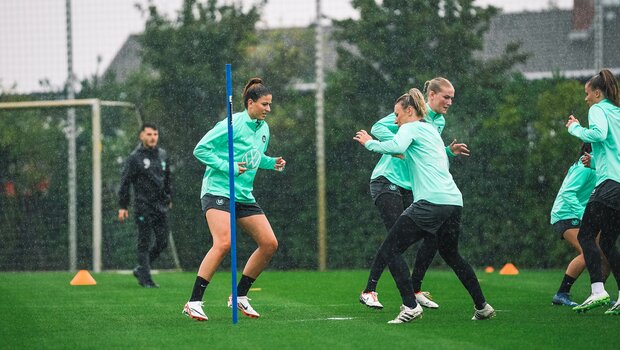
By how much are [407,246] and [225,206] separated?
1324 mm

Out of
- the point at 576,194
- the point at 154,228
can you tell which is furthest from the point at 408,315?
the point at 154,228

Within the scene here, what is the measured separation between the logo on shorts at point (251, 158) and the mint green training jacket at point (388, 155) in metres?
1.07

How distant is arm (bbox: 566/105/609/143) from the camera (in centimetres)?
737

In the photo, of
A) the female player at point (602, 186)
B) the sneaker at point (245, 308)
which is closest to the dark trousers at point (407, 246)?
the female player at point (602, 186)

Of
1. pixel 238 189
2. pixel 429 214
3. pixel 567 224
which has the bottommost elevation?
pixel 567 224

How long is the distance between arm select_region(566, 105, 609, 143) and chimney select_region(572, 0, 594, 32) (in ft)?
18.7

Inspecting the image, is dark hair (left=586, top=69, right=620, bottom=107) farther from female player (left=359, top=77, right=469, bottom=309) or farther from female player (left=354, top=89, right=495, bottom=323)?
female player (left=354, top=89, right=495, bottom=323)

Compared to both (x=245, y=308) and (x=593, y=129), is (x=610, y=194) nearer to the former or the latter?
(x=593, y=129)

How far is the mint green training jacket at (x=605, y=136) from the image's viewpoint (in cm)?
741

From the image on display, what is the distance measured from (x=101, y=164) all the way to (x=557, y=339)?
9191 mm

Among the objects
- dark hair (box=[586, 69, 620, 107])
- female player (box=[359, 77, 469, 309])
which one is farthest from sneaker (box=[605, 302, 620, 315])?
dark hair (box=[586, 69, 620, 107])

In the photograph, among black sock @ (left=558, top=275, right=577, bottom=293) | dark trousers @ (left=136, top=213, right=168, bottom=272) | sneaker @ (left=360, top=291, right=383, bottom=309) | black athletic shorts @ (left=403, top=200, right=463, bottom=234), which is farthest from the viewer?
dark trousers @ (left=136, top=213, right=168, bottom=272)

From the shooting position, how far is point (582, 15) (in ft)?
45.4

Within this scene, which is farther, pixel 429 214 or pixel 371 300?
pixel 371 300
